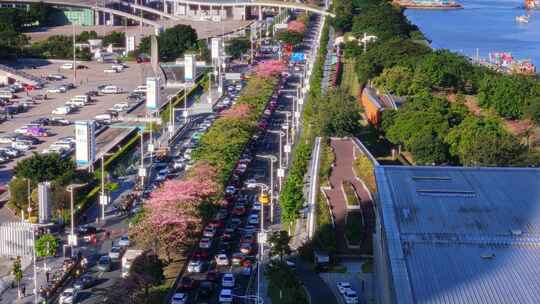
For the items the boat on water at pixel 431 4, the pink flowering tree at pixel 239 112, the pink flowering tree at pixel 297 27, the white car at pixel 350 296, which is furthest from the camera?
the boat on water at pixel 431 4

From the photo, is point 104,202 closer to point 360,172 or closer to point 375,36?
point 360,172

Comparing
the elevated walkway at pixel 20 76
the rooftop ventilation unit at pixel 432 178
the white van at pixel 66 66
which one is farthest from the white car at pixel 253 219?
the white van at pixel 66 66

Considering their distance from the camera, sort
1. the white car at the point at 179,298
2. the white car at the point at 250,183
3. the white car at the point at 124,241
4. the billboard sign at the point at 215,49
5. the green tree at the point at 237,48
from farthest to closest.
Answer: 1. the green tree at the point at 237,48
2. the billboard sign at the point at 215,49
3. the white car at the point at 250,183
4. the white car at the point at 124,241
5. the white car at the point at 179,298

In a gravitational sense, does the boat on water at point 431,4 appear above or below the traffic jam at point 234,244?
above

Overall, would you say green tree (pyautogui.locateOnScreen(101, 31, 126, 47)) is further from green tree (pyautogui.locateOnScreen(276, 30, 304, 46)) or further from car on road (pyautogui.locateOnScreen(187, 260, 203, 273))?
car on road (pyautogui.locateOnScreen(187, 260, 203, 273))

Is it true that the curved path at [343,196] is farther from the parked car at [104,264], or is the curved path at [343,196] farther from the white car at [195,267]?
the parked car at [104,264]

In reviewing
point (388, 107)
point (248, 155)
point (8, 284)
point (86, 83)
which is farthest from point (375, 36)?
point (8, 284)

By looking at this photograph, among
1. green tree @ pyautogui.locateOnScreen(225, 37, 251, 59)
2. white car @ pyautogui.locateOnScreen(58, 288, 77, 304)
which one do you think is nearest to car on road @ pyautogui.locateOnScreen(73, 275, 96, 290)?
white car @ pyautogui.locateOnScreen(58, 288, 77, 304)
